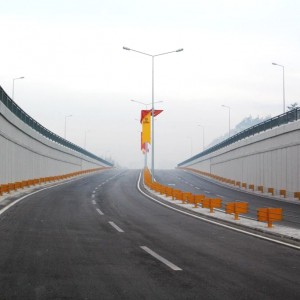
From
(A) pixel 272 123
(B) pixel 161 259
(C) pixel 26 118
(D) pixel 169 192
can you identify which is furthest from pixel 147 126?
(B) pixel 161 259

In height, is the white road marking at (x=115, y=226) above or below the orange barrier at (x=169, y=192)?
below

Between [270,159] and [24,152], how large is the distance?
22292 millimetres

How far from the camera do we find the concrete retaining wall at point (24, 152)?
1210 inches

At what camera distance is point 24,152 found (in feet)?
128

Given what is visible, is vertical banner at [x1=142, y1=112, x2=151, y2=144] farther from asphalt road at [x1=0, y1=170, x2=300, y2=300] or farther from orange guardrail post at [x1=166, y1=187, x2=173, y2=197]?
asphalt road at [x1=0, y1=170, x2=300, y2=300]

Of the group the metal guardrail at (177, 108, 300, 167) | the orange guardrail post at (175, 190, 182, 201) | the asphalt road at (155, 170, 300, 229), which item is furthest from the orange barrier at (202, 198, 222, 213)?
the metal guardrail at (177, 108, 300, 167)

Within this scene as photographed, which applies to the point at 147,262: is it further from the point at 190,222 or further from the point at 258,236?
the point at 190,222

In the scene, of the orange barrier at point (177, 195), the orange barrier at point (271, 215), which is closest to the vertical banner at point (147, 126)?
the orange barrier at point (177, 195)

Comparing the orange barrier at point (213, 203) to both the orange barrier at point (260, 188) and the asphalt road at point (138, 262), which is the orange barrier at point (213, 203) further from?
the orange barrier at point (260, 188)

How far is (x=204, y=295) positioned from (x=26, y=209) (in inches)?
564

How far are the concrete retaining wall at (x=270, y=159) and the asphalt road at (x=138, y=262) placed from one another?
20957 mm

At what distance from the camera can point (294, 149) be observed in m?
34.1

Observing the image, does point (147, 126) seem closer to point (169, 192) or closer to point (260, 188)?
point (260, 188)

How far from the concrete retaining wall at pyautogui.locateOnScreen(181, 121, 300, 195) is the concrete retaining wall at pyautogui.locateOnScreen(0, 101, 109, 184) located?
69.9ft
